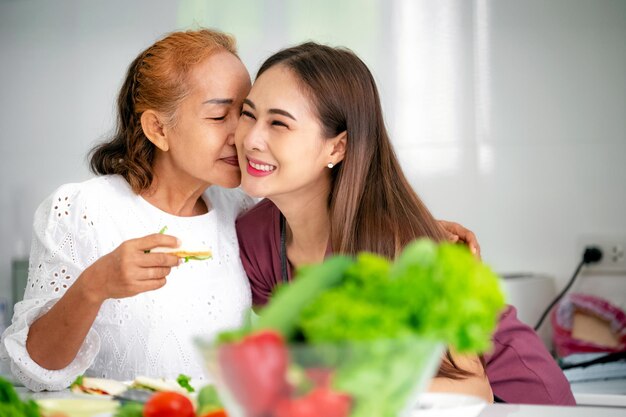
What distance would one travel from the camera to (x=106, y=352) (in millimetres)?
1619

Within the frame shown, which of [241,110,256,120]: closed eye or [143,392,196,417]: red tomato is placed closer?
[143,392,196,417]: red tomato

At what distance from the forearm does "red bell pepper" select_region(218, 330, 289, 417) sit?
80cm

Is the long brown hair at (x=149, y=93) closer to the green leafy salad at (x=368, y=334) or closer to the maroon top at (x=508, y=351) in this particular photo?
the maroon top at (x=508, y=351)

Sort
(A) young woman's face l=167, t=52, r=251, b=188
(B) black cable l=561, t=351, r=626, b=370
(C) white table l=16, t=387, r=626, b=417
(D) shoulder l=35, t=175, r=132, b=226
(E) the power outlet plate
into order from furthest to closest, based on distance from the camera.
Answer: (E) the power outlet plate
(B) black cable l=561, t=351, r=626, b=370
(A) young woman's face l=167, t=52, r=251, b=188
(D) shoulder l=35, t=175, r=132, b=226
(C) white table l=16, t=387, r=626, b=417

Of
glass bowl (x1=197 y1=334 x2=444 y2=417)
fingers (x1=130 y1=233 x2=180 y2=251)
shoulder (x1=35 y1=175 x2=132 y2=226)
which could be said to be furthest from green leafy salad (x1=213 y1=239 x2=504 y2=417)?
shoulder (x1=35 y1=175 x2=132 y2=226)

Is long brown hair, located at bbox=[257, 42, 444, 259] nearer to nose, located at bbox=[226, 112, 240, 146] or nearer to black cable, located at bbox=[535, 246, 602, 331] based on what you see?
nose, located at bbox=[226, 112, 240, 146]

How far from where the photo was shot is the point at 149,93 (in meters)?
1.76

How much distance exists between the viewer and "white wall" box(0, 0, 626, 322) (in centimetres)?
266

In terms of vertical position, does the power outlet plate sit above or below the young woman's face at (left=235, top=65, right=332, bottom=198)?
below

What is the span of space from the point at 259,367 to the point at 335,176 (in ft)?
4.00

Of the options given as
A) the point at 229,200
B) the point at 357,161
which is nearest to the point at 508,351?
the point at 357,161

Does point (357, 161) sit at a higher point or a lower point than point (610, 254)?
higher

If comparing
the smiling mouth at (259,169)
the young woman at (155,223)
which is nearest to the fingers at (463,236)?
the young woman at (155,223)

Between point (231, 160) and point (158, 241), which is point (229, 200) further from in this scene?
point (158, 241)
